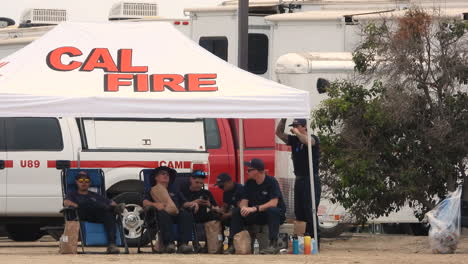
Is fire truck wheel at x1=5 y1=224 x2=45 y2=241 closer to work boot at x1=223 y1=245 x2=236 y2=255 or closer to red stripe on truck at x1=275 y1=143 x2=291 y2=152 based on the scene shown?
red stripe on truck at x1=275 y1=143 x2=291 y2=152

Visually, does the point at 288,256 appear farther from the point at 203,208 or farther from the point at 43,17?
the point at 43,17

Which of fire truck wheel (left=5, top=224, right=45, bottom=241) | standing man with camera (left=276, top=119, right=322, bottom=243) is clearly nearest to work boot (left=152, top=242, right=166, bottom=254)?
standing man with camera (left=276, top=119, right=322, bottom=243)

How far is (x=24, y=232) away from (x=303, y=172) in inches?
200

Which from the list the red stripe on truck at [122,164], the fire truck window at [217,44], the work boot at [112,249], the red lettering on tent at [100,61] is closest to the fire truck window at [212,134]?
the red stripe on truck at [122,164]

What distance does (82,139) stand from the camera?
17359 millimetres

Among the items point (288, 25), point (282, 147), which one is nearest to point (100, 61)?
point (282, 147)

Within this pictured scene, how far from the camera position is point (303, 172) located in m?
15.6

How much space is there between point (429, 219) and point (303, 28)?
19.0 ft

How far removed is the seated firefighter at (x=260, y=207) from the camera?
49.0ft

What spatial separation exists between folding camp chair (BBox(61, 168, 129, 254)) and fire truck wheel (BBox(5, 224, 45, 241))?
345 cm

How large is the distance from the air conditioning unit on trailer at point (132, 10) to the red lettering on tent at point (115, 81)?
8.33 meters

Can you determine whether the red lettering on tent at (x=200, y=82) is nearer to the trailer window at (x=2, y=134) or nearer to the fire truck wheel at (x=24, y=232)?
the trailer window at (x=2, y=134)

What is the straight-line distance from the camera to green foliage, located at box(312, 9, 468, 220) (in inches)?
633

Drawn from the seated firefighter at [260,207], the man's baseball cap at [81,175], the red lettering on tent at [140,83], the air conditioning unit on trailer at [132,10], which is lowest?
the seated firefighter at [260,207]
